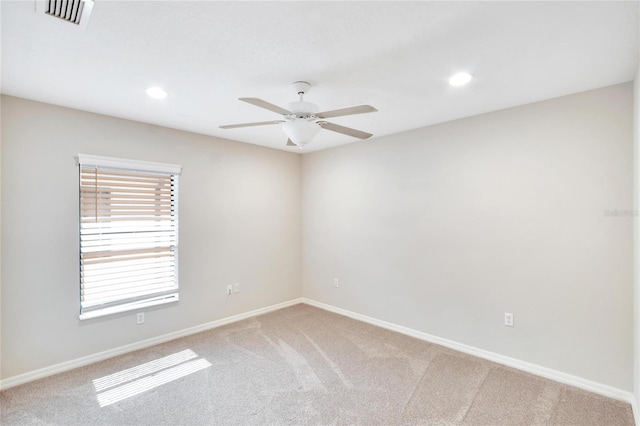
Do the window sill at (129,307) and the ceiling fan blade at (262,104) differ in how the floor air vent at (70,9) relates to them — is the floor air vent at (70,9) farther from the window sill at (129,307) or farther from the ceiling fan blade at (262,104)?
the window sill at (129,307)

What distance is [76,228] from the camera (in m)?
3.00

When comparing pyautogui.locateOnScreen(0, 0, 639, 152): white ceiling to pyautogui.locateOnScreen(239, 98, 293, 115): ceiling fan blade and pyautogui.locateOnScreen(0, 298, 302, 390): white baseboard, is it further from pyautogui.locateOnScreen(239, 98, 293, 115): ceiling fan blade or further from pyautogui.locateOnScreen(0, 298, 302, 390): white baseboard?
pyautogui.locateOnScreen(0, 298, 302, 390): white baseboard

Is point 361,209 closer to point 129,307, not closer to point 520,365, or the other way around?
point 520,365

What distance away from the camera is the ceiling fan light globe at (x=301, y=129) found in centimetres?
225

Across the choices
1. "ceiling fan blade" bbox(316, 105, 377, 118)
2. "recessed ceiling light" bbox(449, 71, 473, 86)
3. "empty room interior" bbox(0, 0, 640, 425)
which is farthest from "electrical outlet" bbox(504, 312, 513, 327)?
"ceiling fan blade" bbox(316, 105, 377, 118)

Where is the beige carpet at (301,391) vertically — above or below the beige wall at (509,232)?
below

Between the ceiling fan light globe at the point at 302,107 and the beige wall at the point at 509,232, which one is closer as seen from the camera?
the ceiling fan light globe at the point at 302,107

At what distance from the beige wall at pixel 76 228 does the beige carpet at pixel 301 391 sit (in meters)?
0.39

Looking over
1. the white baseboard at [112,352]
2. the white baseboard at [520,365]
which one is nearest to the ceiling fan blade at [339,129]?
the white baseboard at [520,365]

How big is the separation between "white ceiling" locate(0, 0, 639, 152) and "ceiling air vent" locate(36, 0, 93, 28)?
0.04 m

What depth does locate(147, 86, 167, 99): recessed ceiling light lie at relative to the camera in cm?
251

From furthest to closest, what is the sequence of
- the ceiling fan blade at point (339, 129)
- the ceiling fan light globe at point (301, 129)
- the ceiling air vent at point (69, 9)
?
the ceiling fan blade at point (339, 129) < the ceiling fan light globe at point (301, 129) < the ceiling air vent at point (69, 9)

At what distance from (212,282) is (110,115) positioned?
2.20m

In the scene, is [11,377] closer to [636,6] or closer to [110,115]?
[110,115]
